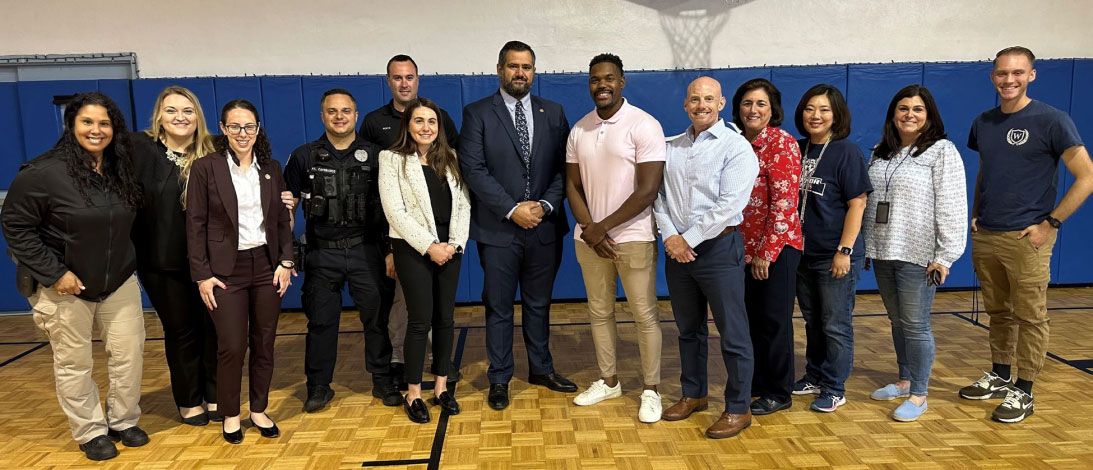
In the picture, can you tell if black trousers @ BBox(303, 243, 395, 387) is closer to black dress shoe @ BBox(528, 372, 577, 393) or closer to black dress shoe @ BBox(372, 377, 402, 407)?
black dress shoe @ BBox(372, 377, 402, 407)

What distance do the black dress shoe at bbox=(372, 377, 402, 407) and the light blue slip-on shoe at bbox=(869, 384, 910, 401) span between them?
2.43 metres

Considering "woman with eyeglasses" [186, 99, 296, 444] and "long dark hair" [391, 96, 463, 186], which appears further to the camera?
"long dark hair" [391, 96, 463, 186]

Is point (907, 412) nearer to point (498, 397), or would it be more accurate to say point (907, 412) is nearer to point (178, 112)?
point (498, 397)

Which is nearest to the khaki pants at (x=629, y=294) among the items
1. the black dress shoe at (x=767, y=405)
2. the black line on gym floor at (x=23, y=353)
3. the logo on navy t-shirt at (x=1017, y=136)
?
the black dress shoe at (x=767, y=405)

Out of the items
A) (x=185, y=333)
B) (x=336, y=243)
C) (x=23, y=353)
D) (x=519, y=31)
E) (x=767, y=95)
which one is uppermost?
(x=519, y=31)

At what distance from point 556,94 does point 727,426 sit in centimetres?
330

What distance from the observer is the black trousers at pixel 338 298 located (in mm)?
3191

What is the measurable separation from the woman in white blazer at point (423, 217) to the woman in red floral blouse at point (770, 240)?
1336mm

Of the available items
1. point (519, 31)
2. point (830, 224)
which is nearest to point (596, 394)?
point (830, 224)

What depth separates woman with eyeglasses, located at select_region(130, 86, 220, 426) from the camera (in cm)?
279

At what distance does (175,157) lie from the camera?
2.84 m

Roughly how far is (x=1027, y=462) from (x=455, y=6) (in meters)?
5.10

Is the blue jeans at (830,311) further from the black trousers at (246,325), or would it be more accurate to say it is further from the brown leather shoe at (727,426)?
the black trousers at (246,325)

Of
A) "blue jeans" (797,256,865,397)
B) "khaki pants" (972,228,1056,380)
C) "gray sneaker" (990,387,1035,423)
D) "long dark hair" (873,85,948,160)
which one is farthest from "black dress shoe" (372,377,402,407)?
"khaki pants" (972,228,1056,380)
